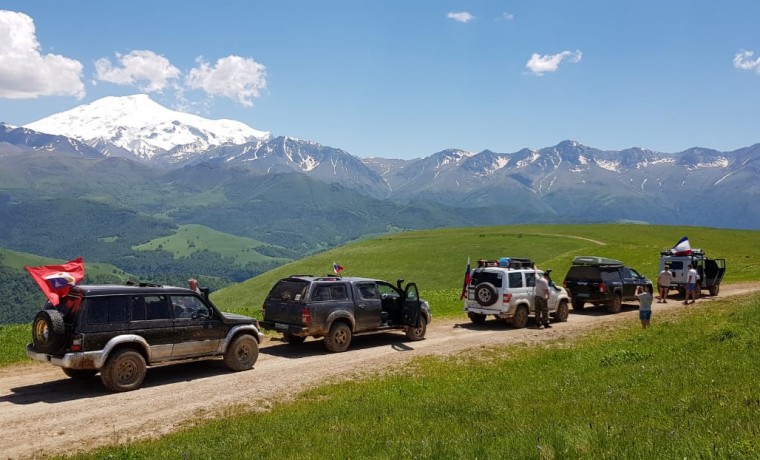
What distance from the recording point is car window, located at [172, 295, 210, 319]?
47.4 ft

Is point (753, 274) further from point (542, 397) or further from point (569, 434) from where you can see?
point (569, 434)

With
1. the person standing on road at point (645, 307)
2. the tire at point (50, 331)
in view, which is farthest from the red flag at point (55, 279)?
the person standing on road at point (645, 307)

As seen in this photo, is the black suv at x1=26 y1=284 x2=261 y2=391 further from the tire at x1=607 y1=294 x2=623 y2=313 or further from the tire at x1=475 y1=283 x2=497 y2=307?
the tire at x1=607 y1=294 x2=623 y2=313

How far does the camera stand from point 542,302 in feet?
75.8

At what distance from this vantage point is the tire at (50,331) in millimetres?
12367

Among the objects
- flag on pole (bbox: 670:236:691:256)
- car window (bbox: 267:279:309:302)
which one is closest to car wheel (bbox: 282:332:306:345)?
car window (bbox: 267:279:309:302)

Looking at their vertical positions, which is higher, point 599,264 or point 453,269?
point 599,264

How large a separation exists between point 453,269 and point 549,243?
1717 centimetres

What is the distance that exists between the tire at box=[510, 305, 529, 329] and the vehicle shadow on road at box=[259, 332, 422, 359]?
17.1ft

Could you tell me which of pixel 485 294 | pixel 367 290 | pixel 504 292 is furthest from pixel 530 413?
pixel 485 294

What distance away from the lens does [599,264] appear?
93.0 feet

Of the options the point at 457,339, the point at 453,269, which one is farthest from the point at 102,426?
the point at 453,269

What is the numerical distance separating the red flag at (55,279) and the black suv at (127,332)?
198mm

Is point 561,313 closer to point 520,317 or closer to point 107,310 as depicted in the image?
point 520,317
